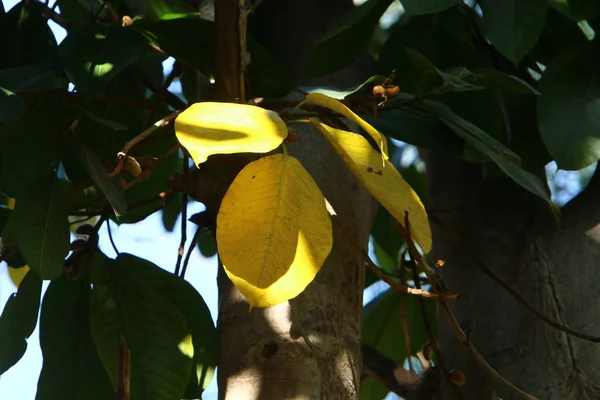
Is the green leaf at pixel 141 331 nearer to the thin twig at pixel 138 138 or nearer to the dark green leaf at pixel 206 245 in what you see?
the thin twig at pixel 138 138

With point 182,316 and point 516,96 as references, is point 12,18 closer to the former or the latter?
Result: point 182,316

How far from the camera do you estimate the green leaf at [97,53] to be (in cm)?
72

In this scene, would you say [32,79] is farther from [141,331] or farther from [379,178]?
[379,178]

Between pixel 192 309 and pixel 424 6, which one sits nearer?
pixel 424 6

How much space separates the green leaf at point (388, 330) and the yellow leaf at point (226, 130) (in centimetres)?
72

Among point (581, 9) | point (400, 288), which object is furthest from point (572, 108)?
point (400, 288)

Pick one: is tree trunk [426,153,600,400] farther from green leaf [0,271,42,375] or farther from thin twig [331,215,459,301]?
green leaf [0,271,42,375]

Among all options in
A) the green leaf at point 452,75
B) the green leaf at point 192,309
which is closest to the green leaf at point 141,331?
the green leaf at point 192,309

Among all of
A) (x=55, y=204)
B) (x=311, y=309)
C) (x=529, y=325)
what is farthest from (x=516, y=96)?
(x=55, y=204)

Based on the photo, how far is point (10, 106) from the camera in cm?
67

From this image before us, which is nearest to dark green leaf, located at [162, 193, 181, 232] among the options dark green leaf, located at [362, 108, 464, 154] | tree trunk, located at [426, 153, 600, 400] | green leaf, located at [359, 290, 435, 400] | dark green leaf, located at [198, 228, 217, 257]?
dark green leaf, located at [198, 228, 217, 257]

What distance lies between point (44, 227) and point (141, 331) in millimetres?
138

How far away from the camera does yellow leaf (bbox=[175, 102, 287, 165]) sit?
0.39 metres

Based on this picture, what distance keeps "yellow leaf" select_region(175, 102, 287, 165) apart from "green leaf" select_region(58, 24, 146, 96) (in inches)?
12.5
